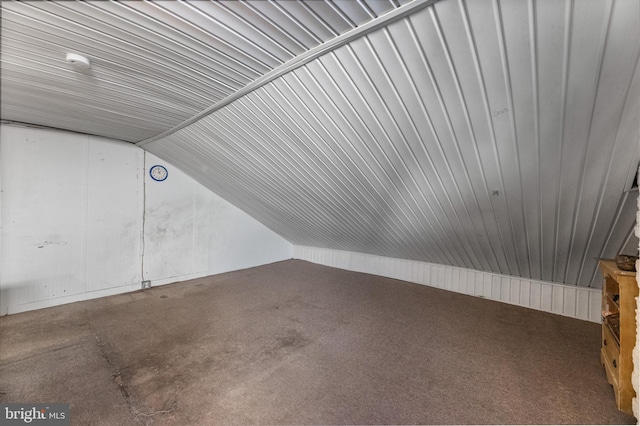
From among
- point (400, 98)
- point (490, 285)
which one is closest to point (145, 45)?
point (400, 98)

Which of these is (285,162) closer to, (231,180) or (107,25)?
(231,180)

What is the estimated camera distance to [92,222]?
11.2 ft

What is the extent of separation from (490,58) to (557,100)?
0.46m

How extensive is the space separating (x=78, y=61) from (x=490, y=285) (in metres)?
4.65

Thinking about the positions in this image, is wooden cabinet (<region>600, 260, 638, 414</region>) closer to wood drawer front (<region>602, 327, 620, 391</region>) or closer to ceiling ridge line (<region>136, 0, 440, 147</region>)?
wood drawer front (<region>602, 327, 620, 391</region>)

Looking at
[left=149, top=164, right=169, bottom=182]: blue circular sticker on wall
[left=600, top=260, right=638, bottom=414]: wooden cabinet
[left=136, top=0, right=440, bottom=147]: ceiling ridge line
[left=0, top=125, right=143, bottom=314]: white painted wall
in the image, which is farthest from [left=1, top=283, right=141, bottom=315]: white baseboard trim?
[left=600, top=260, right=638, bottom=414]: wooden cabinet

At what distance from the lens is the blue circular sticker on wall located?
3.97 metres

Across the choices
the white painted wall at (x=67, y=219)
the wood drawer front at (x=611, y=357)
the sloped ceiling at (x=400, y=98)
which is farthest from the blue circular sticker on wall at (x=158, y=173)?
the wood drawer front at (x=611, y=357)

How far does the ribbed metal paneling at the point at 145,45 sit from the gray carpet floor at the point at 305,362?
71.3 inches

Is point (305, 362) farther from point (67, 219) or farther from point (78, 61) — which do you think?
point (67, 219)

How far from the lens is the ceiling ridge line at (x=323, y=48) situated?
4.31ft

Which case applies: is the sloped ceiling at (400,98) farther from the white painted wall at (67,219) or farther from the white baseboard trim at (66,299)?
the white baseboard trim at (66,299)

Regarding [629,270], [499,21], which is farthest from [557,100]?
[629,270]

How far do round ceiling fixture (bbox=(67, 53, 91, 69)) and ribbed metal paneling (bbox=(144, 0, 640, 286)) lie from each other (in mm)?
1059
